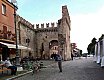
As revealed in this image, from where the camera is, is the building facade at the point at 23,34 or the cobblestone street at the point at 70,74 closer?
the cobblestone street at the point at 70,74

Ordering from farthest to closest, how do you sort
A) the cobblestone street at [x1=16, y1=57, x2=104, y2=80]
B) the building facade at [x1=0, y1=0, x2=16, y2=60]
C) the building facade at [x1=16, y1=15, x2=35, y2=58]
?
the building facade at [x1=16, y1=15, x2=35, y2=58], the building facade at [x1=0, y1=0, x2=16, y2=60], the cobblestone street at [x1=16, y1=57, x2=104, y2=80]

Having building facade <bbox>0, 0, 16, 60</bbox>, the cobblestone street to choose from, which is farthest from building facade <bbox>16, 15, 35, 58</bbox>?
the cobblestone street

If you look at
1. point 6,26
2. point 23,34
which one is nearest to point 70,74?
point 6,26

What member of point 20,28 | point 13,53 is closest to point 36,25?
point 20,28

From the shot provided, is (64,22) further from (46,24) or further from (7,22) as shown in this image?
(7,22)

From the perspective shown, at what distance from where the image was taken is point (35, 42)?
64.6m

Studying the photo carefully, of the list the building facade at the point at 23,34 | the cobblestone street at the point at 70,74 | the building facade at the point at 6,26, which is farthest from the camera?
the building facade at the point at 23,34

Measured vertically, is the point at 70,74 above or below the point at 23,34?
below

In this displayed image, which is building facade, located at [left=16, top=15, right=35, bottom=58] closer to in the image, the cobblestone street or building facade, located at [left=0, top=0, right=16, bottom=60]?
building facade, located at [left=0, top=0, right=16, bottom=60]

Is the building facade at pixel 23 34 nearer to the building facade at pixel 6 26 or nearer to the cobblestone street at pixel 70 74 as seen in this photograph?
the building facade at pixel 6 26

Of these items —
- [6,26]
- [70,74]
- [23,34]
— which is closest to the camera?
[70,74]

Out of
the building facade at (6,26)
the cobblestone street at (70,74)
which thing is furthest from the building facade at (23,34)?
the cobblestone street at (70,74)

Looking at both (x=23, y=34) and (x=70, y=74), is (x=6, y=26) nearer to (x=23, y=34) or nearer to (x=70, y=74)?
(x=23, y=34)

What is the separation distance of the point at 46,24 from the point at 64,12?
7417 mm
